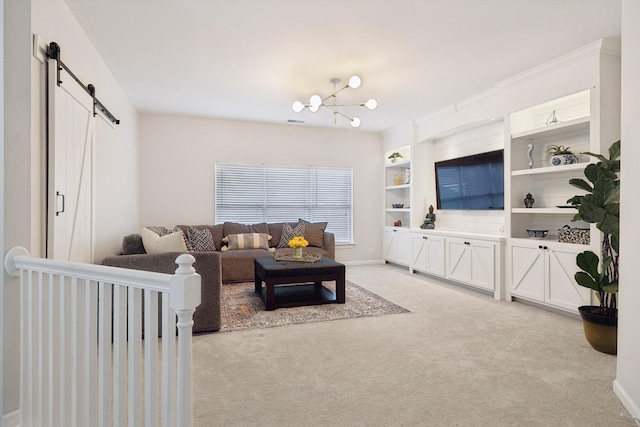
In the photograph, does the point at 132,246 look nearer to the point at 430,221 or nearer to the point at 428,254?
the point at 428,254

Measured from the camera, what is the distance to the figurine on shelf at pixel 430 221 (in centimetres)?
619

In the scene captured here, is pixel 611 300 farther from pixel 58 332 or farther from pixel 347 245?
pixel 347 245

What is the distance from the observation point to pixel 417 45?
137 inches

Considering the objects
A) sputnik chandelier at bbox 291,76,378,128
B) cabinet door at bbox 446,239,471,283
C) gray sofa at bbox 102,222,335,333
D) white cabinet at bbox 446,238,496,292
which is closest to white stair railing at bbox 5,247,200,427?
gray sofa at bbox 102,222,335,333

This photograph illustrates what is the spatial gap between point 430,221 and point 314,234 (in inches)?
80.7

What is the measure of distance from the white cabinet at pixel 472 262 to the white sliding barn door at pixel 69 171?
4489 millimetres

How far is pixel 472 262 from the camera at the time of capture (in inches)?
195

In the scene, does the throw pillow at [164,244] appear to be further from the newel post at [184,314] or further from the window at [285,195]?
the window at [285,195]

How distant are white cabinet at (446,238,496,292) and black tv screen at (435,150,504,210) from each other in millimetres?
608

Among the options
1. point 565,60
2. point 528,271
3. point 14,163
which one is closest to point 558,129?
point 565,60

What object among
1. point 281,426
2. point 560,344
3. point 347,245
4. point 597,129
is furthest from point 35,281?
point 347,245

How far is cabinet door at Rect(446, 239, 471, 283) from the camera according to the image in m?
5.07

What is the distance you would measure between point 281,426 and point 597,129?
381 cm

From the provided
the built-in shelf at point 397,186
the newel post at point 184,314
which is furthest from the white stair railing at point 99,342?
the built-in shelf at point 397,186
